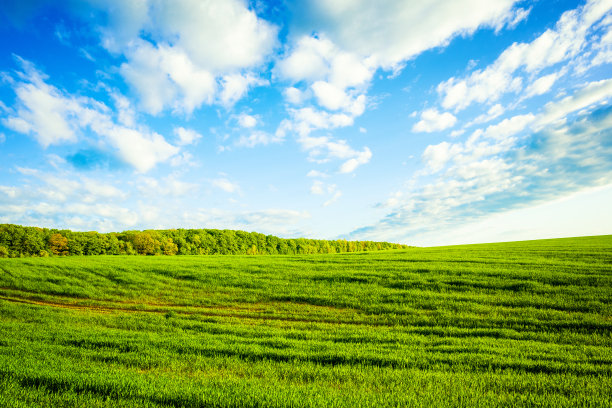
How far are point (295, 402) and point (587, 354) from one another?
9.13 meters

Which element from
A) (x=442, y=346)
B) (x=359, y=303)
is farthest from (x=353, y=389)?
(x=359, y=303)

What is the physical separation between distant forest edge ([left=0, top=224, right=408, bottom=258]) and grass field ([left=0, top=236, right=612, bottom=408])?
56840mm

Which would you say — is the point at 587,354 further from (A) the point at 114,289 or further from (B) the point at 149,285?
(A) the point at 114,289

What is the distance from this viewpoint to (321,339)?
10289mm

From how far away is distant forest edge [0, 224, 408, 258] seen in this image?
6538 cm

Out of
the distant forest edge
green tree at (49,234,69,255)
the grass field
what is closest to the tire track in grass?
the grass field

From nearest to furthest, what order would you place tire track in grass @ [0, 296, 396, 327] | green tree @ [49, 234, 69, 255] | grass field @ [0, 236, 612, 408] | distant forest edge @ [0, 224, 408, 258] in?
1. grass field @ [0, 236, 612, 408]
2. tire track in grass @ [0, 296, 396, 327]
3. distant forest edge @ [0, 224, 408, 258]
4. green tree @ [49, 234, 69, 255]

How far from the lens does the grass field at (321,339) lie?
5680 mm

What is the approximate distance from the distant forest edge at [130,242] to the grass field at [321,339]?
5684 cm

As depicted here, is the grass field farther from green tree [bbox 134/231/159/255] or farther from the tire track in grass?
green tree [bbox 134/231/159/255]

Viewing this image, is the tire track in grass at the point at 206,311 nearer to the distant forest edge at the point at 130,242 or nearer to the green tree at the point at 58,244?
the distant forest edge at the point at 130,242

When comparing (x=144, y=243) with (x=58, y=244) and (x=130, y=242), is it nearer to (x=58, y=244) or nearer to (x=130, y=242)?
(x=130, y=242)

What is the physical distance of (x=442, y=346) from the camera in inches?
360

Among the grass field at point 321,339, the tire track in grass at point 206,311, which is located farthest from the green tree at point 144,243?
the tire track in grass at point 206,311
